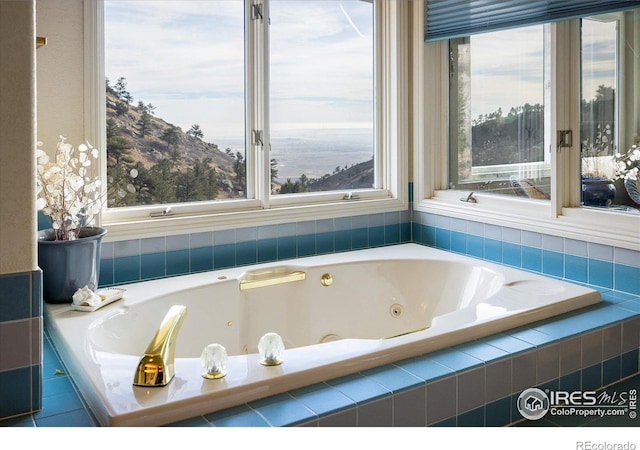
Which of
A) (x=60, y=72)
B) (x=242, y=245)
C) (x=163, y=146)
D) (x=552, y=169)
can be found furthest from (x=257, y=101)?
(x=552, y=169)

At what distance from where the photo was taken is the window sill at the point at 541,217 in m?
2.50

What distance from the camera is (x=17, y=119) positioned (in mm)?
1588

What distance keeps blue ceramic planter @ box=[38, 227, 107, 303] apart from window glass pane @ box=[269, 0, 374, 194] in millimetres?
1073

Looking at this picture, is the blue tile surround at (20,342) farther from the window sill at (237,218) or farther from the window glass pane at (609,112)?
the window glass pane at (609,112)

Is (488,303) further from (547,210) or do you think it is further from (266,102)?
(266,102)

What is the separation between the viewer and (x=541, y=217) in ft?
9.23

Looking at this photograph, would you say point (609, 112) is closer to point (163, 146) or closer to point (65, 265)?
point (163, 146)

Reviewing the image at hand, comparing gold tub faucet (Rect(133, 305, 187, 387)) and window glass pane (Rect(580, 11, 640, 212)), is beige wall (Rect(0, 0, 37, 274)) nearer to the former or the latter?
gold tub faucet (Rect(133, 305, 187, 387))

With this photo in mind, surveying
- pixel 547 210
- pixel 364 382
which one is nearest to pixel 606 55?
pixel 547 210

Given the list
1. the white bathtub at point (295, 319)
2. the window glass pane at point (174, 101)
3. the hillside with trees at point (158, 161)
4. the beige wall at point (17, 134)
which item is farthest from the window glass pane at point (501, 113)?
the beige wall at point (17, 134)

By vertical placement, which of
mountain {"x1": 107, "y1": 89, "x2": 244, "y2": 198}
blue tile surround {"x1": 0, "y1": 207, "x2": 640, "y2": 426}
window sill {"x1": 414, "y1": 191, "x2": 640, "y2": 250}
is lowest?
blue tile surround {"x1": 0, "y1": 207, "x2": 640, "y2": 426}

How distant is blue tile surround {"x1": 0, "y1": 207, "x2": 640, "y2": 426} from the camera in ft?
5.34

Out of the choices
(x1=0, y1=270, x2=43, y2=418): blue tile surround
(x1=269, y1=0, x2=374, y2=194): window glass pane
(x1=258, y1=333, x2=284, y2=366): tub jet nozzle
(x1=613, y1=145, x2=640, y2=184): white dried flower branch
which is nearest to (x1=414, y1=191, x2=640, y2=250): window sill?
(x1=613, y1=145, x2=640, y2=184): white dried flower branch

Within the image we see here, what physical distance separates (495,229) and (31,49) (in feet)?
7.17
